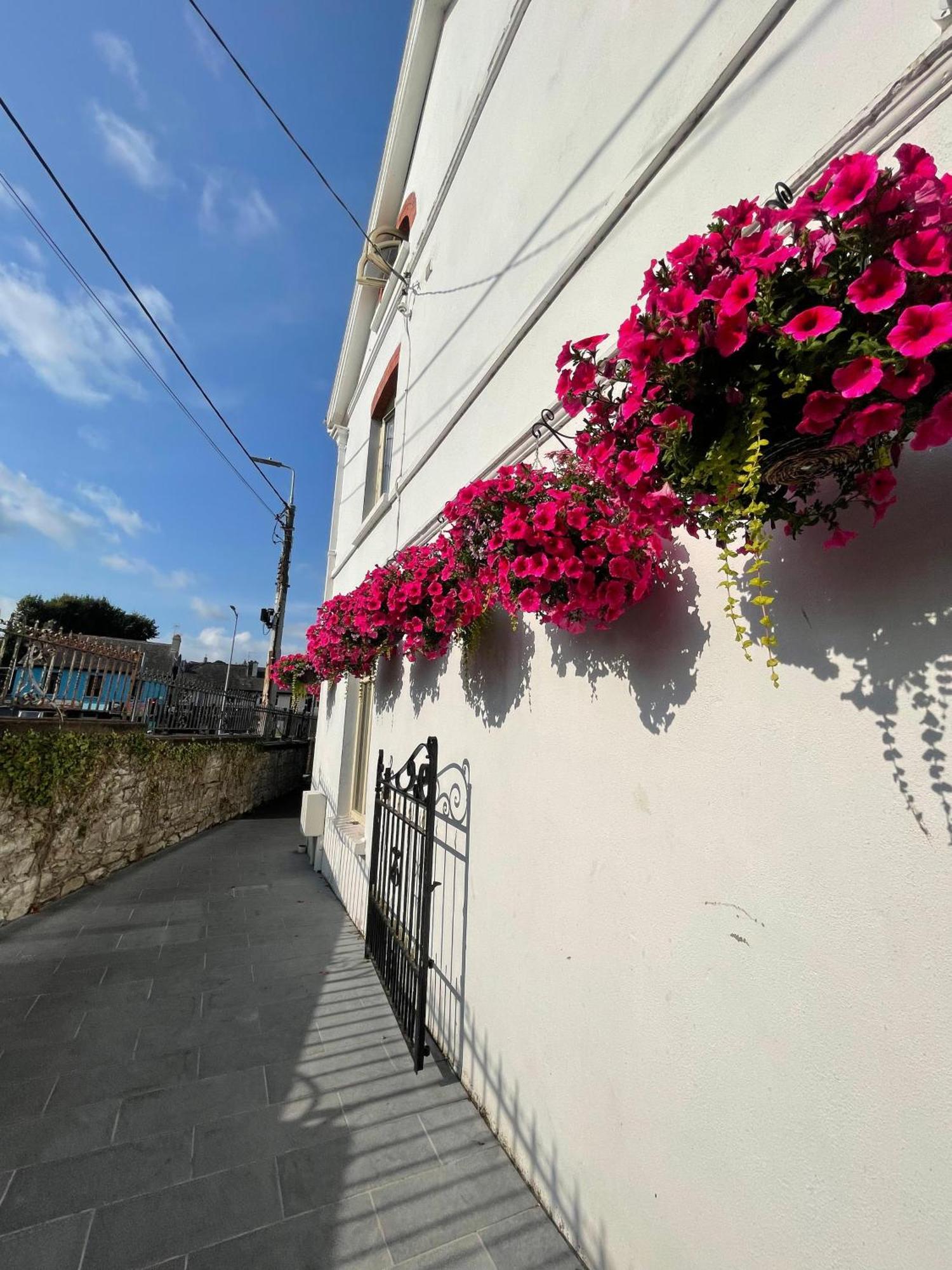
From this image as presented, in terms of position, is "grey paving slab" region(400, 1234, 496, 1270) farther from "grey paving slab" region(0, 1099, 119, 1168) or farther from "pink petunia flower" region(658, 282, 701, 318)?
"pink petunia flower" region(658, 282, 701, 318)

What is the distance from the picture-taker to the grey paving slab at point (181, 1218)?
6.40ft

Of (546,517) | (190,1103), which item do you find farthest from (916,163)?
(190,1103)

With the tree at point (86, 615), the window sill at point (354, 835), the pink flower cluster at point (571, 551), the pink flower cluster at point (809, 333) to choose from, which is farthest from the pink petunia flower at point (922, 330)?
the tree at point (86, 615)

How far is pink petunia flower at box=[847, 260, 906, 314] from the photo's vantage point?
2.93 ft

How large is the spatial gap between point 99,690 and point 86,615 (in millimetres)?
41145

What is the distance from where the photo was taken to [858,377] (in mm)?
953

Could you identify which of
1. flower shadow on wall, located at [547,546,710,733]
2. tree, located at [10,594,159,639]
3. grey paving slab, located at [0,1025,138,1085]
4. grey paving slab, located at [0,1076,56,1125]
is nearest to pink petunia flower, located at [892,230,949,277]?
flower shadow on wall, located at [547,546,710,733]

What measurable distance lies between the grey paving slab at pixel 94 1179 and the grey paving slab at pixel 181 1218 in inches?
2.8

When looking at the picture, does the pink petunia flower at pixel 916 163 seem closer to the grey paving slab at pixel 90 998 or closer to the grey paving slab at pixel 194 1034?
the grey paving slab at pixel 194 1034

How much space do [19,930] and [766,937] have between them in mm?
6008

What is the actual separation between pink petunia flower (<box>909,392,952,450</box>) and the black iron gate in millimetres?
2738

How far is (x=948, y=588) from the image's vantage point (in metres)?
1.15

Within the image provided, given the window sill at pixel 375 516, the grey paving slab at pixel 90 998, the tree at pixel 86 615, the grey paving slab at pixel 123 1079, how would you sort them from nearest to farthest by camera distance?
the grey paving slab at pixel 123 1079
the grey paving slab at pixel 90 998
the window sill at pixel 375 516
the tree at pixel 86 615

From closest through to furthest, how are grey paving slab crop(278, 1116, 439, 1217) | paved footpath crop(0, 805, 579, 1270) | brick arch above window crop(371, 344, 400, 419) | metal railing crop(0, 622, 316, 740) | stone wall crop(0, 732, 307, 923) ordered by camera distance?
1. paved footpath crop(0, 805, 579, 1270)
2. grey paving slab crop(278, 1116, 439, 1217)
3. stone wall crop(0, 732, 307, 923)
4. metal railing crop(0, 622, 316, 740)
5. brick arch above window crop(371, 344, 400, 419)
